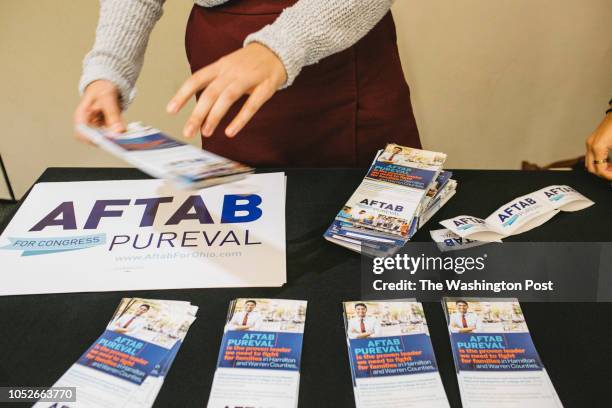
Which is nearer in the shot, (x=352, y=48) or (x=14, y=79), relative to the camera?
(x=352, y=48)

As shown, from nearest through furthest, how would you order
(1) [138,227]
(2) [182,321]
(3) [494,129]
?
(2) [182,321]
(1) [138,227]
(3) [494,129]

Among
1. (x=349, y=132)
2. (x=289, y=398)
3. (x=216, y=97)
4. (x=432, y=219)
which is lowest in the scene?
(x=289, y=398)

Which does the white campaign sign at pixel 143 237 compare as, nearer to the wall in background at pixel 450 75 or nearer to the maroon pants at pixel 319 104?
the maroon pants at pixel 319 104

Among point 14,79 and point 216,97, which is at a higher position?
point 216,97

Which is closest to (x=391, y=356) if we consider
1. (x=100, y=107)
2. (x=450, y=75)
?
(x=100, y=107)

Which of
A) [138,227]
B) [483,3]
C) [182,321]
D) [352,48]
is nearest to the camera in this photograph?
[182,321]

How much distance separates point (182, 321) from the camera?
2.45ft

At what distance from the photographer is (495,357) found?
687 mm

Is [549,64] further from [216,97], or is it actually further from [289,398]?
[289,398]

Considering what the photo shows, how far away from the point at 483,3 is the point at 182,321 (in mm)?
1715

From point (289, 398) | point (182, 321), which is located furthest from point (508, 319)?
point (182, 321)

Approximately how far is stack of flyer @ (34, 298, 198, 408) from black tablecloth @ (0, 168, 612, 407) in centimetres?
2

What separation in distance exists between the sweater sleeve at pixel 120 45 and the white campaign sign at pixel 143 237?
0.22 metres

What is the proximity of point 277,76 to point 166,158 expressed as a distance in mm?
227
